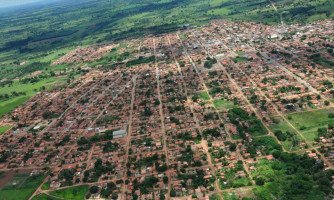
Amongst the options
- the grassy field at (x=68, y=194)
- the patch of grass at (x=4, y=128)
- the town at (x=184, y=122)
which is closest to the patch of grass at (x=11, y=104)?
the town at (x=184, y=122)

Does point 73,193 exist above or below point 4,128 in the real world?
above

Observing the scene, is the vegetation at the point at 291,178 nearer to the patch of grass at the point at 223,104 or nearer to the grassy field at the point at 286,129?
the grassy field at the point at 286,129

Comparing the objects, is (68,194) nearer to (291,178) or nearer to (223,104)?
(291,178)

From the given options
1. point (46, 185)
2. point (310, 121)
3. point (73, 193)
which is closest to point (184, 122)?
point (310, 121)

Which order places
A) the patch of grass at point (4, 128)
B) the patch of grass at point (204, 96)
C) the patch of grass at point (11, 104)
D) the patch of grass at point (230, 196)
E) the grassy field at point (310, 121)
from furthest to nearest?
the patch of grass at point (11, 104)
the patch of grass at point (4, 128)
the patch of grass at point (204, 96)
the grassy field at point (310, 121)
the patch of grass at point (230, 196)

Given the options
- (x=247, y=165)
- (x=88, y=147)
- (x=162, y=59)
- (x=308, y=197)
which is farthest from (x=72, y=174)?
(x=162, y=59)

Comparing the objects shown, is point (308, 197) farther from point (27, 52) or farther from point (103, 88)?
point (27, 52)
